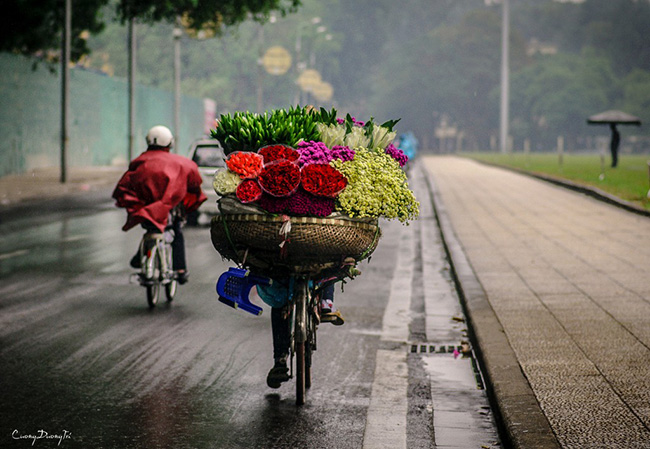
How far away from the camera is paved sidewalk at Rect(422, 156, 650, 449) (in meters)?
5.39

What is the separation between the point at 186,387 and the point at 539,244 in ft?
29.3

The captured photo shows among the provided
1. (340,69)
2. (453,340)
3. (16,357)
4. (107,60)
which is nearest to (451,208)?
(453,340)

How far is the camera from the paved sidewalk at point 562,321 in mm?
5393

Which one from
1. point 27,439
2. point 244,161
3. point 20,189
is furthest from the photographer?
point 20,189

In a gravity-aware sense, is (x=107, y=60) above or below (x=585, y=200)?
above

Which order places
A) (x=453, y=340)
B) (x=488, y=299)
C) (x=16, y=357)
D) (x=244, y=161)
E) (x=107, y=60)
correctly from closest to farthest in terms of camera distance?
(x=244, y=161)
(x=16, y=357)
(x=453, y=340)
(x=488, y=299)
(x=107, y=60)

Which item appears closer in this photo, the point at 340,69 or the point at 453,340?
the point at 453,340

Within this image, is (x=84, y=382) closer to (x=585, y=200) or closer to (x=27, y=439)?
(x=27, y=439)

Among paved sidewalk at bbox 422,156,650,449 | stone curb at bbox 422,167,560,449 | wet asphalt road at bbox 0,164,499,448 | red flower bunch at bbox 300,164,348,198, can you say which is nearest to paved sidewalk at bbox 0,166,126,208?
paved sidewalk at bbox 422,156,650,449

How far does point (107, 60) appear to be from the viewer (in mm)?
101312

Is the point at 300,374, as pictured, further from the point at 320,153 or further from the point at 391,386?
the point at 320,153

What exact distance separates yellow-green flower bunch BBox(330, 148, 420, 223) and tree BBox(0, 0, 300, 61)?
79.7 ft

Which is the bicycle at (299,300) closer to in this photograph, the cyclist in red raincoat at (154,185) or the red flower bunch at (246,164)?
the red flower bunch at (246,164)

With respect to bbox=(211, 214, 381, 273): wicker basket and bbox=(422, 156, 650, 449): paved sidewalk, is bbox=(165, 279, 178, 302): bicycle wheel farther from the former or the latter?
bbox=(211, 214, 381, 273): wicker basket
